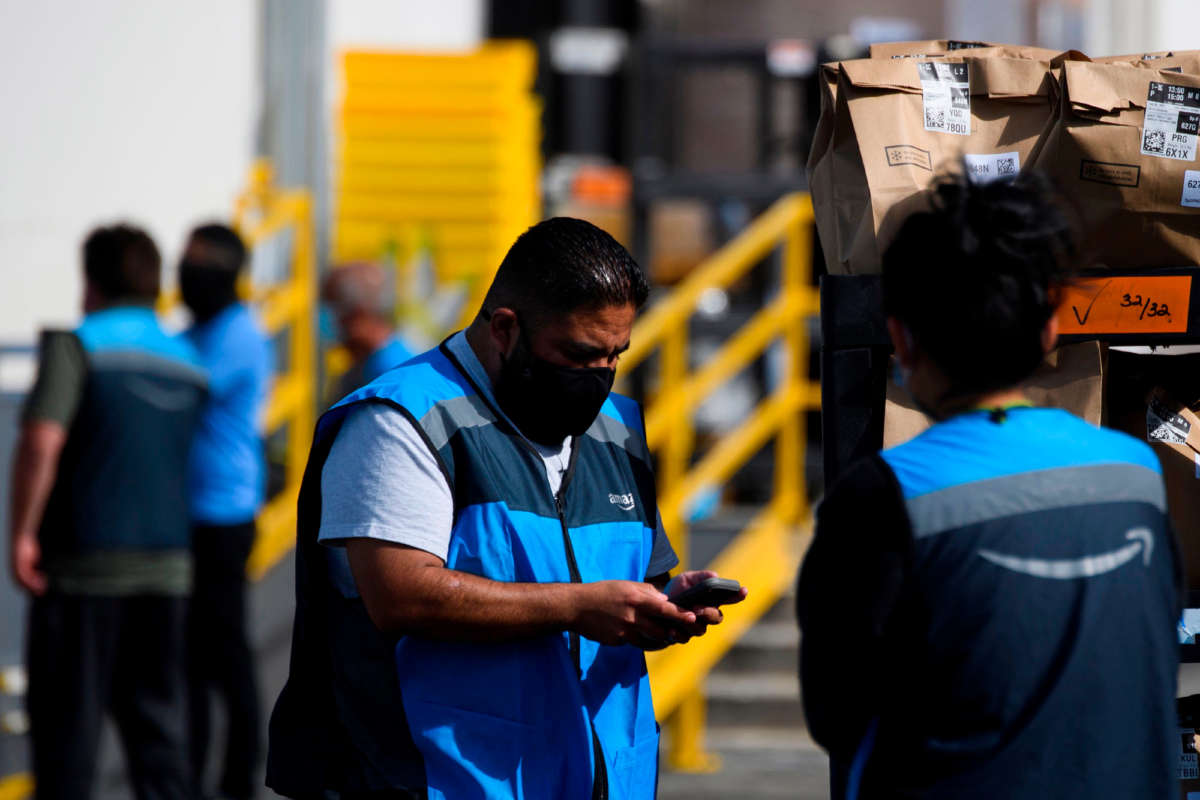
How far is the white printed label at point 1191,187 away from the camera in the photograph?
7.43 ft

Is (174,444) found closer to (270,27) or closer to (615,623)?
(615,623)

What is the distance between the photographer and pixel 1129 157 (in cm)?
226

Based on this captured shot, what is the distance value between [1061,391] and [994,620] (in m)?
0.65

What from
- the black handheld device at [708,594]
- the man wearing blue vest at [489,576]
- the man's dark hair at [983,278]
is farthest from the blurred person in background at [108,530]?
the man's dark hair at [983,278]

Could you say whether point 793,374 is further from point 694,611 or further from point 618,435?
point 694,611

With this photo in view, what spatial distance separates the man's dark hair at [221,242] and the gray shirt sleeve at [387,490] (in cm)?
330

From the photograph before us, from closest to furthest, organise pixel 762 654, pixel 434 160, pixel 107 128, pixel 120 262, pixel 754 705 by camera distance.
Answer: pixel 120 262 → pixel 754 705 → pixel 762 654 → pixel 107 128 → pixel 434 160

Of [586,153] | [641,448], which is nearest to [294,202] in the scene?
[586,153]

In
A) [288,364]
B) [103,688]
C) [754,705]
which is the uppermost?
[288,364]

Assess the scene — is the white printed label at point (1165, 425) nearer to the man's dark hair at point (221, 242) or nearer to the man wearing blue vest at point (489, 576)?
the man wearing blue vest at point (489, 576)

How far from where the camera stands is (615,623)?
7.16 feet

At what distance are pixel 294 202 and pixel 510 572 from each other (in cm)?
578

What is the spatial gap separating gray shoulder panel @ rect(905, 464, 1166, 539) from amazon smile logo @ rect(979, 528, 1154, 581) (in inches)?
2.0

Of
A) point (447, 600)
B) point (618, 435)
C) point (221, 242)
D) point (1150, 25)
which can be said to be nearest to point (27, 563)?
point (221, 242)
